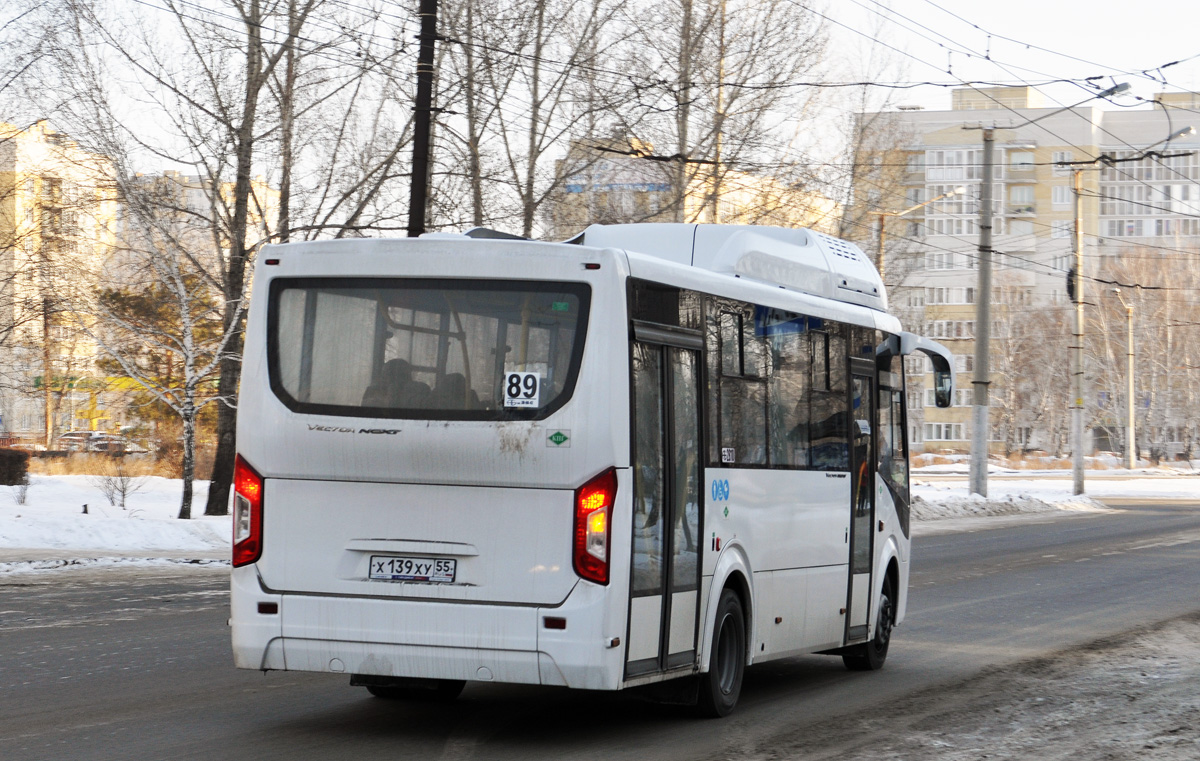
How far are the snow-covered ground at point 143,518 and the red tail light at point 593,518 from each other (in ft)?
42.9

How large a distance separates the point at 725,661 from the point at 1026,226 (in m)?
141

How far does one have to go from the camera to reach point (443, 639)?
742 cm

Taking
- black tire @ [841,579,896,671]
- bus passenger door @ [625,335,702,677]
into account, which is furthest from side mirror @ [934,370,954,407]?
bus passenger door @ [625,335,702,677]

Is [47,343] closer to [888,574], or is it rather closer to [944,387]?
A: [944,387]

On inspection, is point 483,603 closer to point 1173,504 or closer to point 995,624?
point 995,624

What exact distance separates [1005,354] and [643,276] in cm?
10441

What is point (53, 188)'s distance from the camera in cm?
2694

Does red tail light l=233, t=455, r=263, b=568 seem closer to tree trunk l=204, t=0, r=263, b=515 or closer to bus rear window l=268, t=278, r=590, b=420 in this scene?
bus rear window l=268, t=278, r=590, b=420

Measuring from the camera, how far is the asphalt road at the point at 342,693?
25.0 ft

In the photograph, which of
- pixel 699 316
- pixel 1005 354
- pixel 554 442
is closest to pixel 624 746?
pixel 554 442

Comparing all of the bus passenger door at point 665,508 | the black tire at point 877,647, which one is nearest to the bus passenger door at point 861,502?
the black tire at point 877,647

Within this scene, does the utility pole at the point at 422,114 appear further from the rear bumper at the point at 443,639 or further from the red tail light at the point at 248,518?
the rear bumper at the point at 443,639

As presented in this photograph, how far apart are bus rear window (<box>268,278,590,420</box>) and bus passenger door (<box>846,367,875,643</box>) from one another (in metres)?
4.05

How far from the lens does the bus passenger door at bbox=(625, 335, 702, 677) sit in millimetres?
7676
